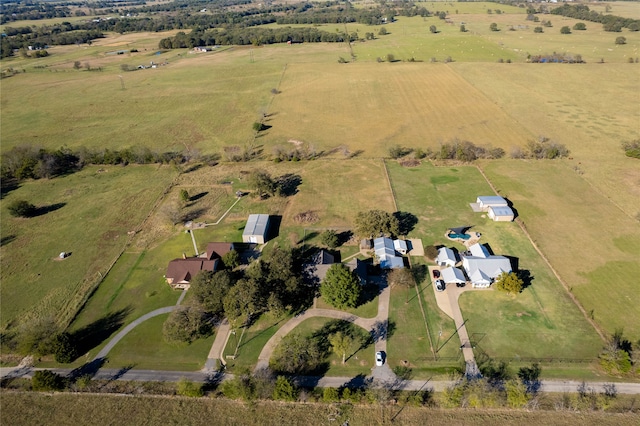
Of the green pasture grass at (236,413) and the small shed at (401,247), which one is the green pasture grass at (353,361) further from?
the small shed at (401,247)

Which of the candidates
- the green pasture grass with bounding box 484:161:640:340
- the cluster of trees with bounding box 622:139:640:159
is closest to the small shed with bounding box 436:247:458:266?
the green pasture grass with bounding box 484:161:640:340

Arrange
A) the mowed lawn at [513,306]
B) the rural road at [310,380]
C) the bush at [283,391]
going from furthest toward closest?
1. the mowed lawn at [513,306]
2. the rural road at [310,380]
3. the bush at [283,391]

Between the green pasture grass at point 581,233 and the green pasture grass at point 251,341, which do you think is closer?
the green pasture grass at point 251,341

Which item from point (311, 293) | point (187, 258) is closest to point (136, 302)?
point (187, 258)

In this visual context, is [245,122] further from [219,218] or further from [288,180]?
[219,218]

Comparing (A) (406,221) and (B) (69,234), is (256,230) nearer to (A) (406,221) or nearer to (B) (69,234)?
(A) (406,221)

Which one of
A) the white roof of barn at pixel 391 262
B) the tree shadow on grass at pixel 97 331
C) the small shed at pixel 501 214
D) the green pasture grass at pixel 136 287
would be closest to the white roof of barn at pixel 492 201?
the small shed at pixel 501 214
